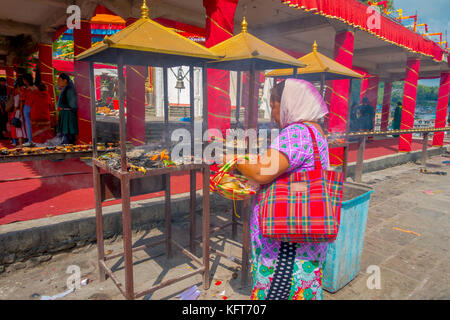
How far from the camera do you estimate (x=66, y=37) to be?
11711mm

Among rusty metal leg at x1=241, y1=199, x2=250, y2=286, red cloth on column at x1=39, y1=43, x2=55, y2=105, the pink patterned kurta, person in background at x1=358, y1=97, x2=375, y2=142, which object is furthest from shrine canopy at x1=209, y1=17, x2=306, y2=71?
person in background at x1=358, y1=97, x2=375, y2=142

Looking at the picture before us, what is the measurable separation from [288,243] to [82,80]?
22.7ft

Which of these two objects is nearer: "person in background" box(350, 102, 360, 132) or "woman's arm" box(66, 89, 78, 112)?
"woman's arm" box(66, 89, 78, 112)

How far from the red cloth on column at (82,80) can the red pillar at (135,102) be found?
958 millimetres

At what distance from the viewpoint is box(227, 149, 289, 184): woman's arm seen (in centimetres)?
173

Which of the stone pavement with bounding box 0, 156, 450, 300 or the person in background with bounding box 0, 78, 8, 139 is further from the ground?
the person in background with bounding box 0, 78, 8, 139

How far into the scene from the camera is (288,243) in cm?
189

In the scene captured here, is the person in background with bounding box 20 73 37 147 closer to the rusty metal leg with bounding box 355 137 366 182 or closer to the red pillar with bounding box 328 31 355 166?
the red pillar with bounding box 328 31 355 166

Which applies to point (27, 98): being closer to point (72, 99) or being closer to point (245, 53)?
point (72, 99)

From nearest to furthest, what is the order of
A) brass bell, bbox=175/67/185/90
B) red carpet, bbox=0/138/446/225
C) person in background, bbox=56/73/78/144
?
red carpet, bbox=0/138/446/225, person in background, bbox=56/73/78/144, brass bell, bbox=175/67/185/90

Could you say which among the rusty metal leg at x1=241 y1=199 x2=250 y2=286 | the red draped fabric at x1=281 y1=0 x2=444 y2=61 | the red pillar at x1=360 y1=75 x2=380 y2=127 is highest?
the red draped fabric at x1=281 y1=0 x2=444 y2=61

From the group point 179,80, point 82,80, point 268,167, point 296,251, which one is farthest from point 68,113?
point 296,251

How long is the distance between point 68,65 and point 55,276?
608 inches

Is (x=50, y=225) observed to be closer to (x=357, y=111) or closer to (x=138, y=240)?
(x=138, y=240)
